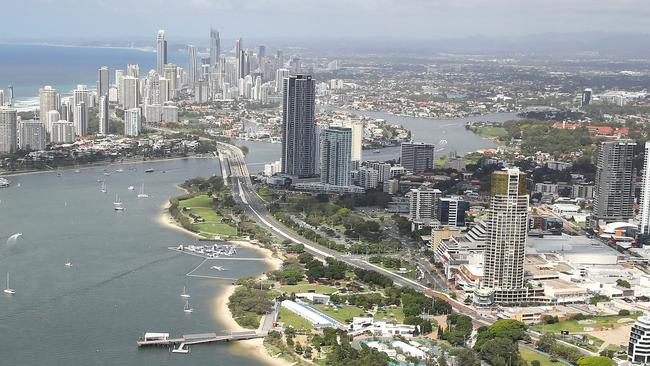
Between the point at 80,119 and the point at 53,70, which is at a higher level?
the point at 53,70

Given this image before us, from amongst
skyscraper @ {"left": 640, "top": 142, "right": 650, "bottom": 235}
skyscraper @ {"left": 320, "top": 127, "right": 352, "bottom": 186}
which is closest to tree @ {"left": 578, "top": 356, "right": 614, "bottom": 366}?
skyscraper @ {"left": 640, "top": 142, "right": 650, "bottom": 235}

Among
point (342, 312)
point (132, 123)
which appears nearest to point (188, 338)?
point (342, 312)

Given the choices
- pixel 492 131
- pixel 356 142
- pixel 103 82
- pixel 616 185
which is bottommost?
pixel 492 131

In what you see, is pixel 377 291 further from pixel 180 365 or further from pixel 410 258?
pixel 180 365

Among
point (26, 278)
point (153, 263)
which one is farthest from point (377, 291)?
point (26, 278)

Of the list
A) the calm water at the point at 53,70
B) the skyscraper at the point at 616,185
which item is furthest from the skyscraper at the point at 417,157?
the calm water at the point at 53,70

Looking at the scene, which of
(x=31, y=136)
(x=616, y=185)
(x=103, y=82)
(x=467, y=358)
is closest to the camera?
(x=467, y=358)

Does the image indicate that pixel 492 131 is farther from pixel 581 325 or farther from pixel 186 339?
pixel 186 339

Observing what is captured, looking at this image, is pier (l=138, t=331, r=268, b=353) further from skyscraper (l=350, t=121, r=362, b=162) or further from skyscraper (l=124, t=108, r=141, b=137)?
skyscraper (l=124, t=108, r=141, b=137)
